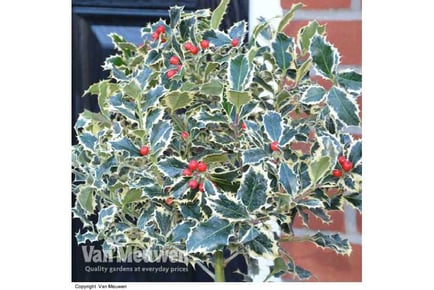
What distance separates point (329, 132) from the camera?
86 cm

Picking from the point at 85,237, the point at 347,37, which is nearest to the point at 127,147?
the point at 85,237

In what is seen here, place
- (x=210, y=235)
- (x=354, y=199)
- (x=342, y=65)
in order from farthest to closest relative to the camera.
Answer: (x=342, y=65) < (x=354, y=199) < (x=210, y=235)

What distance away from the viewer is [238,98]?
32.6 inches

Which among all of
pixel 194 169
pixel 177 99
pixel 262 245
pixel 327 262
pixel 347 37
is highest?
pixel 347 37

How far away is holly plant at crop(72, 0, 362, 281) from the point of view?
81 cm

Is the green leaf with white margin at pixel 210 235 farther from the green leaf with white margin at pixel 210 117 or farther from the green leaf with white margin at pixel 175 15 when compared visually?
the green leaf with white margin at pixel 175 15

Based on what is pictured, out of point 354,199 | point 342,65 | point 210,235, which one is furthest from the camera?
point 342,65

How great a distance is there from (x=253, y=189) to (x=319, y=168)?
0.10m

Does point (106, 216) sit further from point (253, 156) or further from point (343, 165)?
point (343, 165)

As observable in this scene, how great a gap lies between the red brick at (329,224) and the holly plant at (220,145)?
58 mm

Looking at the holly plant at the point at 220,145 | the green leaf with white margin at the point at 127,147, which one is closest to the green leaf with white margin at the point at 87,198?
the holly plant at the point at 220,145
